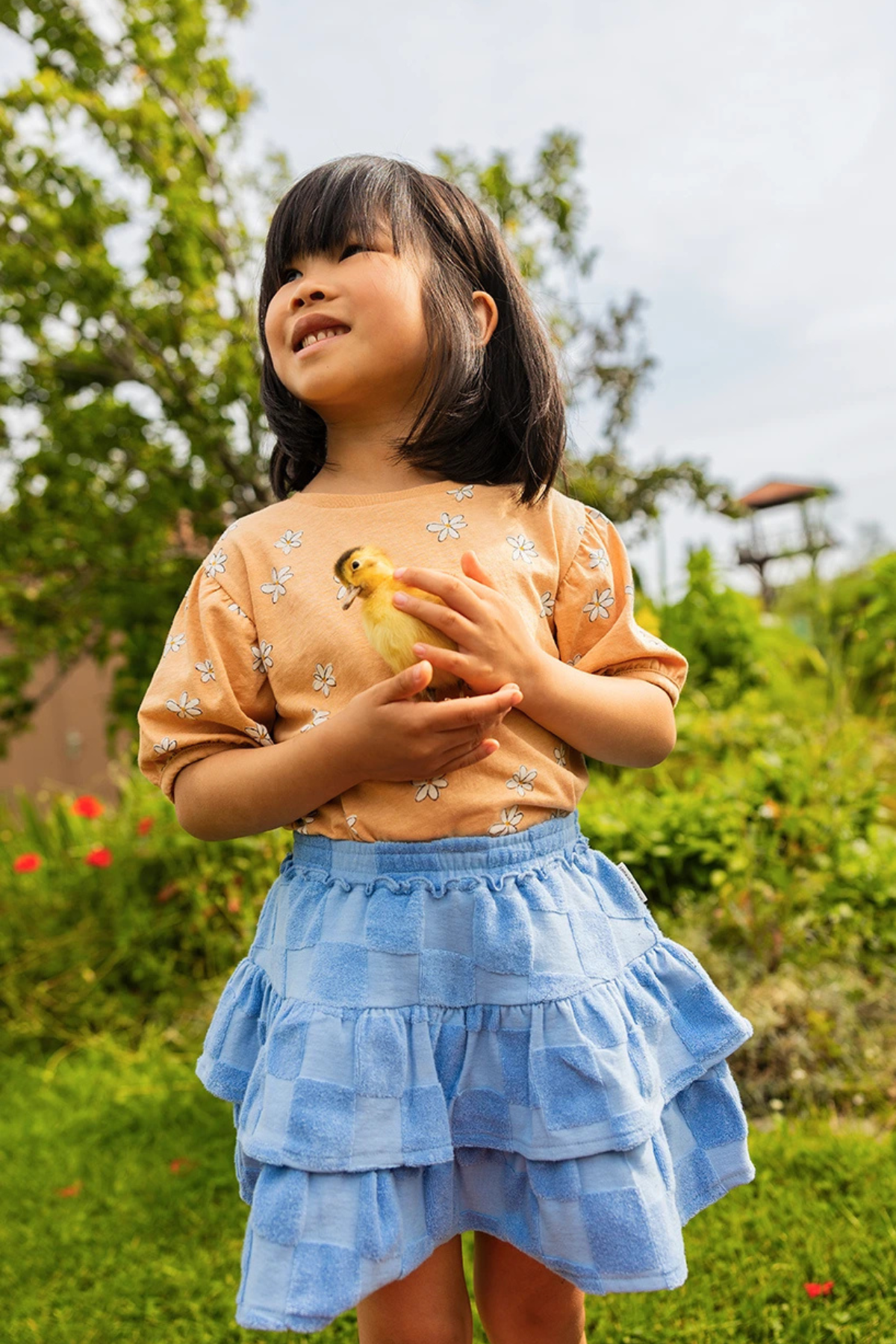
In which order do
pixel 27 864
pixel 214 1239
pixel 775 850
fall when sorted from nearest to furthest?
pixel 214 1239
pixel 775 850
pixel 27 864

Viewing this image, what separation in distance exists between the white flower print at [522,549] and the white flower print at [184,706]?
18.7 inches

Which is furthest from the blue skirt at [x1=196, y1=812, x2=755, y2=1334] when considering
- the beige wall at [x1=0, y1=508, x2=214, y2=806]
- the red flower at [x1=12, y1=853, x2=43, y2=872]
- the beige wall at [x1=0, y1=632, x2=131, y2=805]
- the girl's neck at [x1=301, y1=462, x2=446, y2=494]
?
the beige wall at [x1=0, y1=632, x2=131, y2=805]

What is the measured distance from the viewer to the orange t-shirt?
4.54ft

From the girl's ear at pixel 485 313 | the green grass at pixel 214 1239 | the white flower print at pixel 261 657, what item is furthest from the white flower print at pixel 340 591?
the green grass at pixel 214 1239

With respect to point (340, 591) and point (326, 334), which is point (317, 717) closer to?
point (340, 591)

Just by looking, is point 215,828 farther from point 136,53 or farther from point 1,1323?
point 136,53

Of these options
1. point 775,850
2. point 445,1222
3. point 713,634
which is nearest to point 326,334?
point 445,1222

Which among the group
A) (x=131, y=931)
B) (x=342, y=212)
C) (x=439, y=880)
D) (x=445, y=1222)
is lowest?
(x=131, y=931)

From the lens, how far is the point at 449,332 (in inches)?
58.7

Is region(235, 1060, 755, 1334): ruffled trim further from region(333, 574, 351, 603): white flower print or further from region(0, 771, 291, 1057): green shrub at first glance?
region(0, 771, 291, 1057): green shrub

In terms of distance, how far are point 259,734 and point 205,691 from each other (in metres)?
0.10

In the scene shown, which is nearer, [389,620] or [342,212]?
[389,620]

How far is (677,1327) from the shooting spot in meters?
2.08

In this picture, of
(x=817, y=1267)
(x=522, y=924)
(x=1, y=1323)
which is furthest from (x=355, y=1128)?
(x=1, y=1323)
